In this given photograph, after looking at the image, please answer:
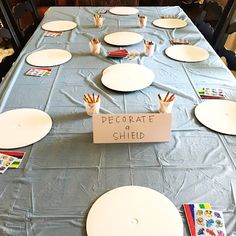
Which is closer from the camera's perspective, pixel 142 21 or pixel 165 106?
pixel 165 106

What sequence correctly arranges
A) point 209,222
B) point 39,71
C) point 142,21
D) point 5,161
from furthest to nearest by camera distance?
point 142,21
point 39,71
point 5,161
point 209,222

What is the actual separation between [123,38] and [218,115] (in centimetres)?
83

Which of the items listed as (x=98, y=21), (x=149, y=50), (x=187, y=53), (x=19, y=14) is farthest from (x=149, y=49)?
(x=19, y=14)

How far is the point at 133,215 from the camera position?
1.97 ft

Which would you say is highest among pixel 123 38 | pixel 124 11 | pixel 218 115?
pixel 218 115

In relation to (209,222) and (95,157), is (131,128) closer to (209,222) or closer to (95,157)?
(95,157)

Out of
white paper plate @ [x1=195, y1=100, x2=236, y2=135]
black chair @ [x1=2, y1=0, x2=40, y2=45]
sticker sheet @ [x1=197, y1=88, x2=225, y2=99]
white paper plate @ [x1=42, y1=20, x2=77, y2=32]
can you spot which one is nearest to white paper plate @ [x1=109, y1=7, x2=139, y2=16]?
white paper plate @ [x1=42, y1=20, x2=77, y2=32]

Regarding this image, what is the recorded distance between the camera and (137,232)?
567 millimetres

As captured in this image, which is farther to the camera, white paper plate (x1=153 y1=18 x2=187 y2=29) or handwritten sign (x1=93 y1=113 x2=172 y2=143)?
white paper plate (x1=153 y1=18 x2=187 y2=29)

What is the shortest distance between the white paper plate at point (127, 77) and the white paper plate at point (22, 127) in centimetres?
32

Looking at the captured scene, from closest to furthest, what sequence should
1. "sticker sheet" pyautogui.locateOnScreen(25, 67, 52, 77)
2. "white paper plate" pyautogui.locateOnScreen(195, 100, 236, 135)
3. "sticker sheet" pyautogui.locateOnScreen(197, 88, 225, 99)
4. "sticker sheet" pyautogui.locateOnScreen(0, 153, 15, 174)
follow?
"sticker sheet" pyautogui.locateOnScreen(0, 153, 15, 174)
"white paper plate" pyautogui.locateOnScreen(195, 100, 236, 135)
"sticker sheet" pyautogui.locateOnScreen(197, 88, 225, 99)
"sticker sheet" pyautogui.locateOnScreen(25, 67, 52, 77)

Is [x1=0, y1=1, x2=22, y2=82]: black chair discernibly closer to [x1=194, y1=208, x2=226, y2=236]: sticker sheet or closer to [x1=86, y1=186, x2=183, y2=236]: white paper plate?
[x1=86, y1=186, x2=183, y2=236]: white paper plate

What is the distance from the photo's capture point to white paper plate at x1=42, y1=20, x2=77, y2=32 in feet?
5.54

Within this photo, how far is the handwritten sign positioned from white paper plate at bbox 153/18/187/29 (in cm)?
113
